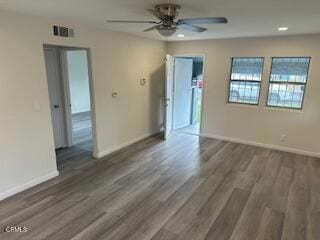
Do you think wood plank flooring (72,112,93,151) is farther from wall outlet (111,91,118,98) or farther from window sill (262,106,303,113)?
window sill (262,106,303,113)

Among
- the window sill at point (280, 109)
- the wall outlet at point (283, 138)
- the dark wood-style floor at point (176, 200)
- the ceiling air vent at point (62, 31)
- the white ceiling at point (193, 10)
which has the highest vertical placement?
the white ceiling at point (193, 10)

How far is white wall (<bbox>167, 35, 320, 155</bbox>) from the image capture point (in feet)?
14.2

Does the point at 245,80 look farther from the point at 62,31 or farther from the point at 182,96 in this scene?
the point at 62,31

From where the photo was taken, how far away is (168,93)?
211 inches

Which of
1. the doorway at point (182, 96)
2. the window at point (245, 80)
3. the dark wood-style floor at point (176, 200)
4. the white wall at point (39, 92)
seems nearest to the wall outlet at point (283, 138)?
the dark wood-style floor at point (176, 200)

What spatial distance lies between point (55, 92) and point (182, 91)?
3.33m

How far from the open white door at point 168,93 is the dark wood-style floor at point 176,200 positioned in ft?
4.18

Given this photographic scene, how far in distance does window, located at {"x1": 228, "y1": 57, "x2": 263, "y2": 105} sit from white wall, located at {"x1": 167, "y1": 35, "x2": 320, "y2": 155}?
13cm

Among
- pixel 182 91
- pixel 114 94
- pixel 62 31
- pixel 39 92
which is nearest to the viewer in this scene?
pixel 39 92

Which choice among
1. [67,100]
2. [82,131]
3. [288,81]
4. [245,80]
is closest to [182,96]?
[245,80]

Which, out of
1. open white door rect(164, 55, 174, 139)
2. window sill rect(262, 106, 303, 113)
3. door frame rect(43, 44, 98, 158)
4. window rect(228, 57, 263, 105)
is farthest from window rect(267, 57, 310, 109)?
door frame rect(43, 44, 98, 158)

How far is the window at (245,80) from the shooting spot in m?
4.86

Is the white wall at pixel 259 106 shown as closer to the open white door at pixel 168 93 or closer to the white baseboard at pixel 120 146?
the open white door at pixel 168 93

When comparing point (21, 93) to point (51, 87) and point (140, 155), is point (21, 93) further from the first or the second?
point (140, 155)
